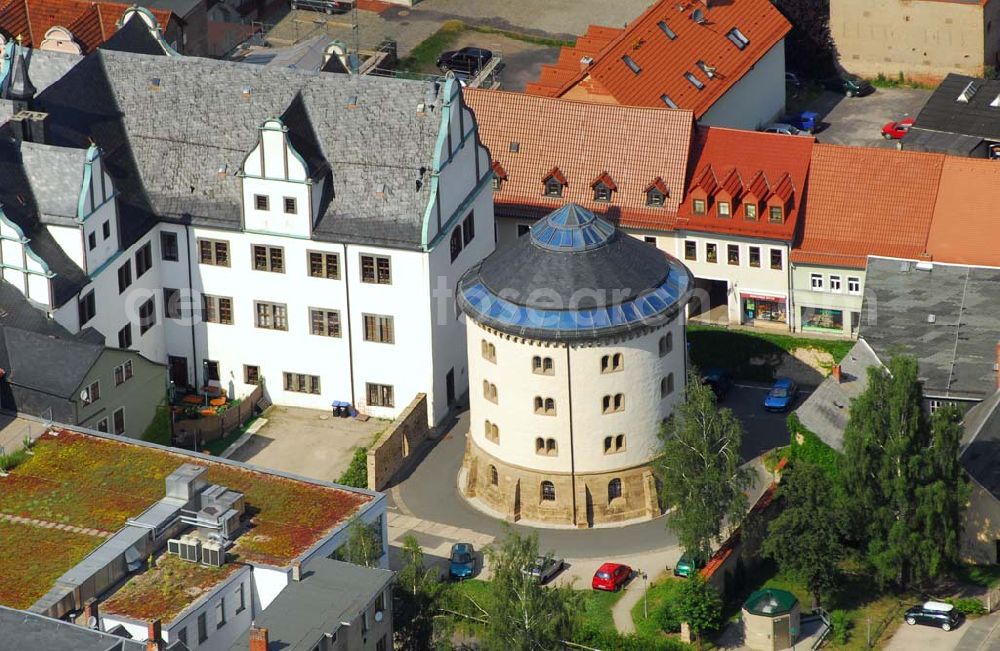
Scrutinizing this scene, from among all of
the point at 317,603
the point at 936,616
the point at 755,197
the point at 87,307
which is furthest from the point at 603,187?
the point at 317,603

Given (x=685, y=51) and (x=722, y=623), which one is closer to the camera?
(x=722, y=623)

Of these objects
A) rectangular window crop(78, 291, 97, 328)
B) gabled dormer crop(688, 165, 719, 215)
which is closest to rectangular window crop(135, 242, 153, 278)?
rectangular window crop(78, 291, 97, 328)

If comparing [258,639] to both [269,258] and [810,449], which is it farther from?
[810,449]

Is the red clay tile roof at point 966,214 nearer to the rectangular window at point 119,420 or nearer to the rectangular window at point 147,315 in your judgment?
the rectangular window at point 147,315

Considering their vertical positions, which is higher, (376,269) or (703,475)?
(376,269)

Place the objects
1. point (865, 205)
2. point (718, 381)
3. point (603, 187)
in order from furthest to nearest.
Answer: point (603, 187) < point (865, 205) < point (718, 381)

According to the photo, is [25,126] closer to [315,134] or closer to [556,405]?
[315,134]

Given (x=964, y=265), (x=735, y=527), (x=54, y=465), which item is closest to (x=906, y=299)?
(x=964, y=265)
